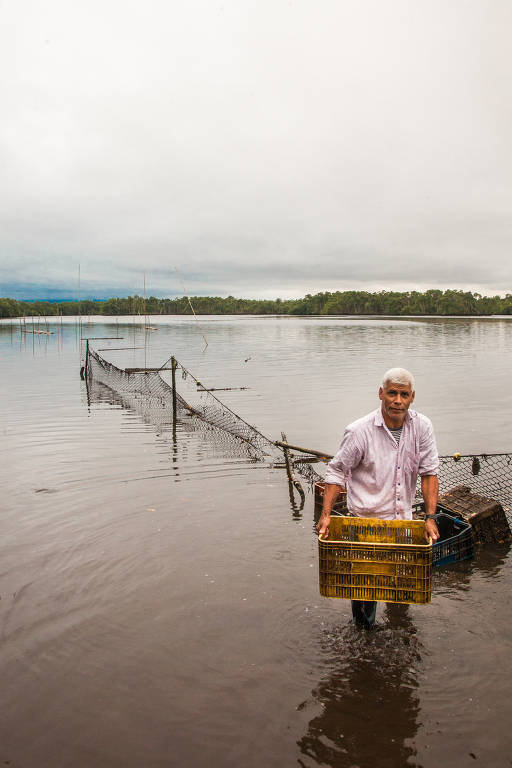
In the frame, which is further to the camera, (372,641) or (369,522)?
(372,641)

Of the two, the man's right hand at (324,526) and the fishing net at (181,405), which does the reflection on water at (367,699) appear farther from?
the fishing net at (181,405)

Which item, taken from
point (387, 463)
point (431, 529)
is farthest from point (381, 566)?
point (387, 463)

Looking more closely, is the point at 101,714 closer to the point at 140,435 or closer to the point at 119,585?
the point at 119,585

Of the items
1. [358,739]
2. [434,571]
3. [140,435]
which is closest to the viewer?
[358,739]

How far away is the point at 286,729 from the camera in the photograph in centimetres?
Result: 379

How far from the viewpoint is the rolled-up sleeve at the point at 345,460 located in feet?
13.1

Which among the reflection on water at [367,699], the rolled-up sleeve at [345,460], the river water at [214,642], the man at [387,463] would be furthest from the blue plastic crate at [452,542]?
the rolled-up sleeve at [345,460]

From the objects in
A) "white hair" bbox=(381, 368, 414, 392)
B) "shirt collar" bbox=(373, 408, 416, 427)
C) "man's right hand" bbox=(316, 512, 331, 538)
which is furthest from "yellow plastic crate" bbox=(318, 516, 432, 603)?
"white hair" bbox=(381, 368, 414, 392)

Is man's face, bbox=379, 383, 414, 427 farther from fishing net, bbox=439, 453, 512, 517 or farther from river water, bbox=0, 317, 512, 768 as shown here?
fishing net, bbox=439, 453, 512, 517

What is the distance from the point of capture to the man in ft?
13.0

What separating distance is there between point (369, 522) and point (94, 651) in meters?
2.71

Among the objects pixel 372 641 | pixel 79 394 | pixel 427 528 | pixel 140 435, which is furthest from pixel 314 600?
pixel 79 394

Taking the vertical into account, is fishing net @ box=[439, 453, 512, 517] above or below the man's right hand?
below

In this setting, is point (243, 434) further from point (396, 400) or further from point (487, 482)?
point (396, 400)
